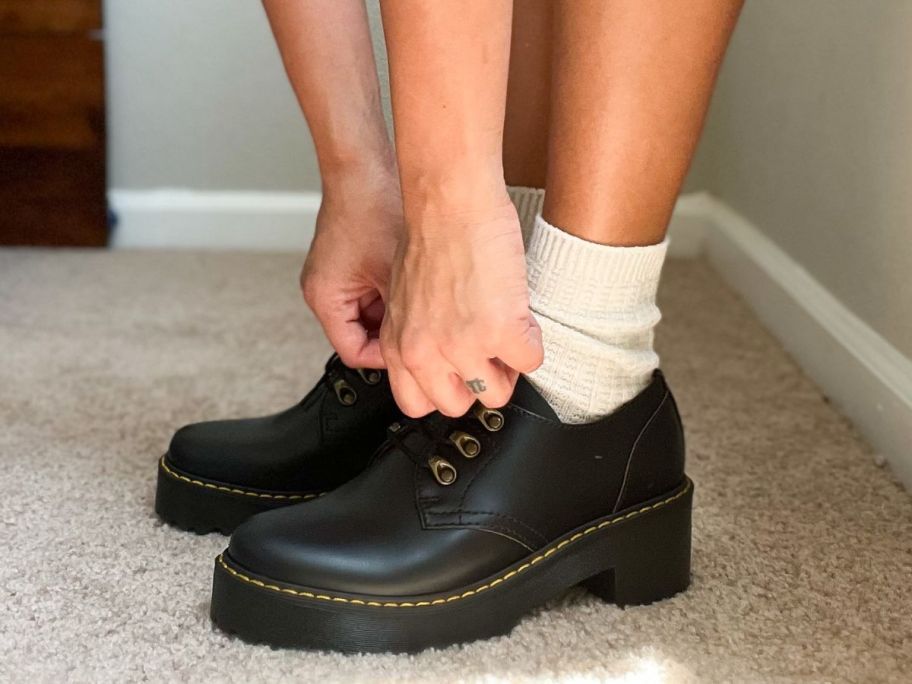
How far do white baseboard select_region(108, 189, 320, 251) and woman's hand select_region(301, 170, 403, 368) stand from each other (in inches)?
39.7

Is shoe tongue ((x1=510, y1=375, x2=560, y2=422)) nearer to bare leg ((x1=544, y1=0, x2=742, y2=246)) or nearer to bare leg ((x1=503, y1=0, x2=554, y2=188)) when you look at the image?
bare leg ((x1=544, y1=0, x2=742, y2=246))

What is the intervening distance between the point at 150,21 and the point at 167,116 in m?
0.14

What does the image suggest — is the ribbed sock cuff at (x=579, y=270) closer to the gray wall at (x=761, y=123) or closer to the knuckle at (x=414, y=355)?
the knuckle at (x=414, y=355)

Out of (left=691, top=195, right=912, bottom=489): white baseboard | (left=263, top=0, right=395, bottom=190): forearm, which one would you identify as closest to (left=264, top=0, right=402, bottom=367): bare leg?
(left=263, top=0, right=395, bottom=190): forearm

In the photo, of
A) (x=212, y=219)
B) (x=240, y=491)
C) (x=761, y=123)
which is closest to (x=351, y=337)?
(x=240, y=491)

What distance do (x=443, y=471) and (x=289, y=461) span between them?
6.7 inches

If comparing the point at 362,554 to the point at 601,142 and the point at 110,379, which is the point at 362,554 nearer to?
the point at 601,142

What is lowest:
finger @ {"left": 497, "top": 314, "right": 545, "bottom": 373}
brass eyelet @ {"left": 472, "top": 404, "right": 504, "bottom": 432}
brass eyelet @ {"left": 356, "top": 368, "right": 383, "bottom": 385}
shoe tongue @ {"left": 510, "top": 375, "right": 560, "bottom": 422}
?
brass eyelet @ {"left": 356, "top": 368, "right": 383, "bottom": 385}

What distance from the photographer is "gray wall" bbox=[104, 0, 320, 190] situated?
1665mm

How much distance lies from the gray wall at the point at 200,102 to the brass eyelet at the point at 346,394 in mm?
1017

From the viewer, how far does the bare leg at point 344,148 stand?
0.74 meters

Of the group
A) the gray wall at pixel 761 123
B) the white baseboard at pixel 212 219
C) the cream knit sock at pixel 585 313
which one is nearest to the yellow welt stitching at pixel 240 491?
the cream knit sock at pixel 585 313

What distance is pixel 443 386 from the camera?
0.63 m

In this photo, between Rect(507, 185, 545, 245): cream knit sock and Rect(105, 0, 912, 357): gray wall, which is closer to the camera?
Rect(507, 185, 545, 245): cream knit sock
